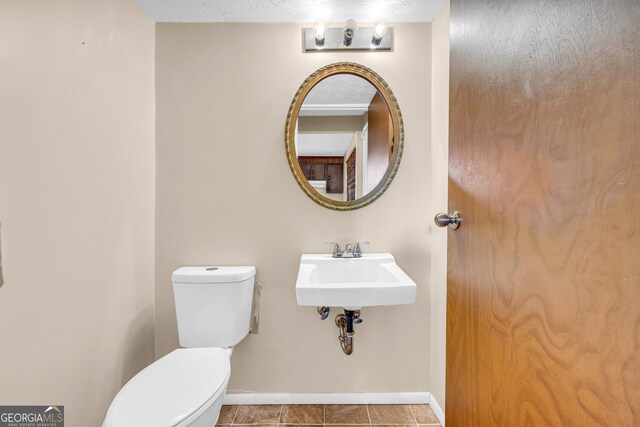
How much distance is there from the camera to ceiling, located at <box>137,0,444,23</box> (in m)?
1.42

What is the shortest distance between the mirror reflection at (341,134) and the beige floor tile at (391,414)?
3.81 feet

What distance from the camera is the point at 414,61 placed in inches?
61.6

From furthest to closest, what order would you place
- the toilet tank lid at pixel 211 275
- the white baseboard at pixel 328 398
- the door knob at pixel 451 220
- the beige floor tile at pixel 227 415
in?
1. the white baseboard at pixel 328 398
2. the beige floor tile at pixel 227 415
3. the toilet tank lid at pixel 211 275
4. the door knob at pixel 451 220

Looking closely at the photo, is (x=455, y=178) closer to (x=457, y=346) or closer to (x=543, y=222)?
(x=543, y=222)

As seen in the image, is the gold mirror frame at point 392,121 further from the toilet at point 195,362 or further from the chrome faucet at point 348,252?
the toilet at point 195,362

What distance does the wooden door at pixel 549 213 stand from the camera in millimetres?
418

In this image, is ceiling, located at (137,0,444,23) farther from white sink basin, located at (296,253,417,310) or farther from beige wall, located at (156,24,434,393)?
white sink basin, located at (296,253,417,310)

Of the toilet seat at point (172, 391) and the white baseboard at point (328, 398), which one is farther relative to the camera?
the white baseboard at point (328, 398)

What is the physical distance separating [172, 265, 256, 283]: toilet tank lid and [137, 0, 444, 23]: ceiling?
1307 mm

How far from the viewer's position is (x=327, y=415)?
1504 millimetres

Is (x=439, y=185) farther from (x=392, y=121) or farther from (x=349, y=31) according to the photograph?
(x=349, y=31)

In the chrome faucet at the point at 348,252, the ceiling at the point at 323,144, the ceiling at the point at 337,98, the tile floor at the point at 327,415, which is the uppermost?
the ceiling at the point at 337,98

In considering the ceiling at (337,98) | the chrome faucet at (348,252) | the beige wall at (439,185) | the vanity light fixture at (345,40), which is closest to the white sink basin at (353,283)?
the chrome faucet at (348,252)

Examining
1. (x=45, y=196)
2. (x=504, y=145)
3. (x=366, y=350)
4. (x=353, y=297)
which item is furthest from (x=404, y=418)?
(x=45, y=196)
